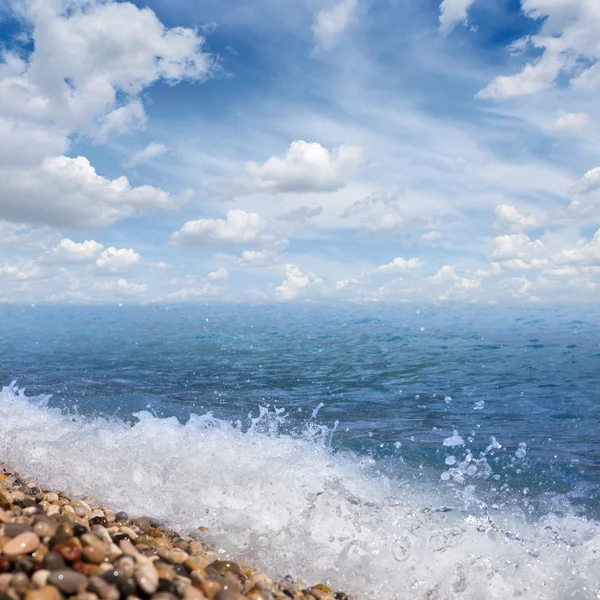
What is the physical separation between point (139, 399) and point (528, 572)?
12.6 metres

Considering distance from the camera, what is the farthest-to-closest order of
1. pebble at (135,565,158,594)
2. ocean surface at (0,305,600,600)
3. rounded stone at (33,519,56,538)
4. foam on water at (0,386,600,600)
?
1. ocean surface at (0,305,600,600)
2. foam on water at (0,386,600,600)
3. rounded stone at (33,519,56,538)
4. pebble at (135,565,158,594)

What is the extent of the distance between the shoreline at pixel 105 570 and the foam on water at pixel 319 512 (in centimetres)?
86

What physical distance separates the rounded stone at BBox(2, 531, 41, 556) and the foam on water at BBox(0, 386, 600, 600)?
290 centimetres

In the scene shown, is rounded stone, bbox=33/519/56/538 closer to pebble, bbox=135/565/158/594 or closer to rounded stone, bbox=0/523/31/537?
rounded stone, bbox=0/523/31/537

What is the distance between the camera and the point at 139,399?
15.7 metres

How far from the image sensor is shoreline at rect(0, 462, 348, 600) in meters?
3.75

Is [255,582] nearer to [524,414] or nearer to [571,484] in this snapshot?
[571,484]

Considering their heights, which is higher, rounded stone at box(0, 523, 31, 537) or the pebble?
rounded stone at box(0, 523, 31, 537)

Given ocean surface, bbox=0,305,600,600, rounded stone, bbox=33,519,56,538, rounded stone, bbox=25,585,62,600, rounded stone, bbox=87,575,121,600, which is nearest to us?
rounded stone, bbox=25,585,62,600

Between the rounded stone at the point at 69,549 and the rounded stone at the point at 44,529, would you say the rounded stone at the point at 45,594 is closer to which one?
the rounded stone at the point at 69,549

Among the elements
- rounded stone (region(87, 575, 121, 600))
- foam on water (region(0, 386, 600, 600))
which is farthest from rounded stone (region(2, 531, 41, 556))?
foam on water (region(0, 386, 600, 600))

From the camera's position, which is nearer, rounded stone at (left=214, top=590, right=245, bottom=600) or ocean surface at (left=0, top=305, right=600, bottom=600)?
rounded stone at (left=214, top=590, right=245, bottom=600)

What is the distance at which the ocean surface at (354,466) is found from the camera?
6.30 meters

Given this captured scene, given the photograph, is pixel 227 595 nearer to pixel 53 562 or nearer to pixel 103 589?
pixel 103 589
